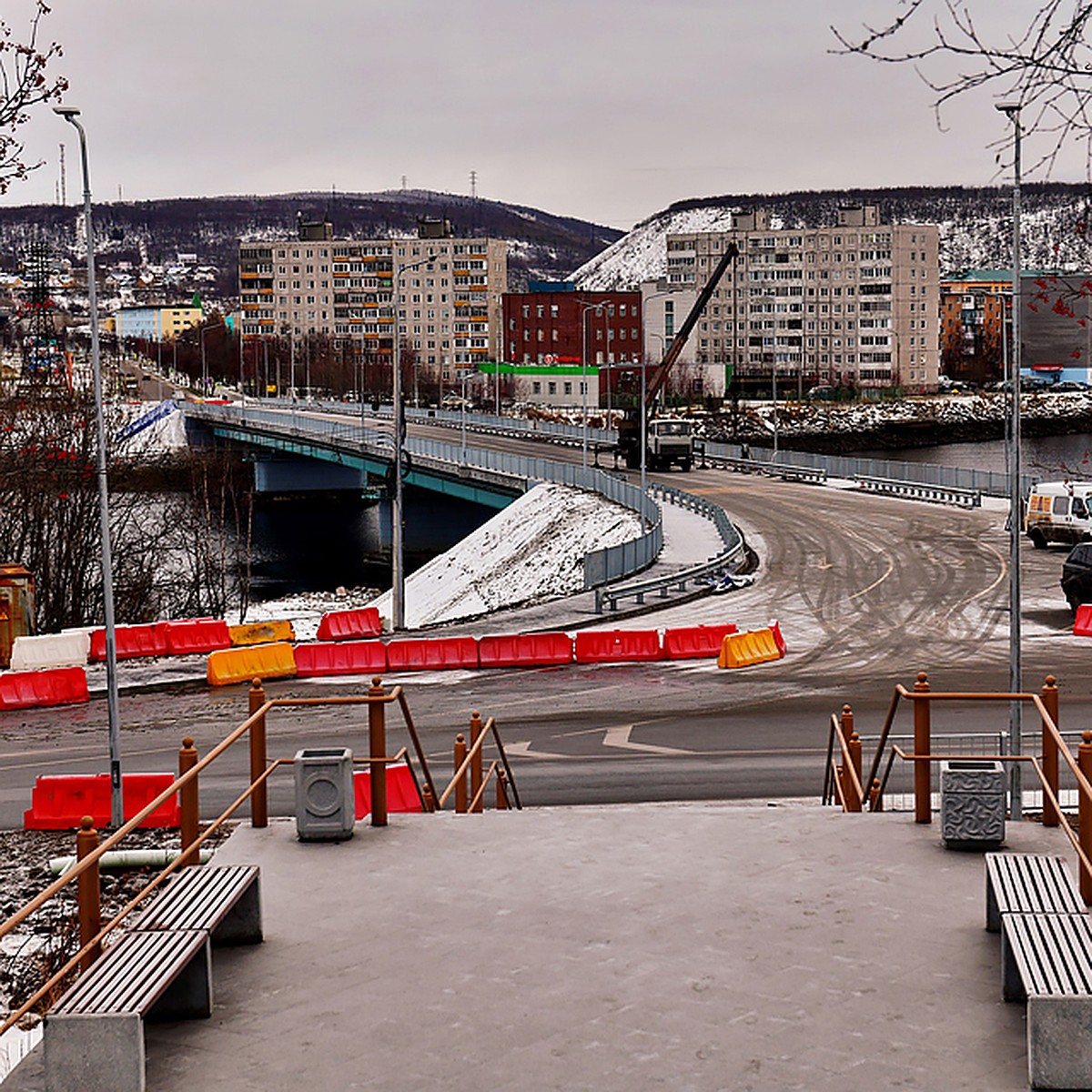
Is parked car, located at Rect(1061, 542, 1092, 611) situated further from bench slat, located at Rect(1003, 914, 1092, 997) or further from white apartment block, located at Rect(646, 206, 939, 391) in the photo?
white apartment block, located at Rect(646, 206, 939, 391)

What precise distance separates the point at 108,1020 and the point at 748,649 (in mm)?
26091

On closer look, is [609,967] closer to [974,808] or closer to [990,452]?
[974,808]

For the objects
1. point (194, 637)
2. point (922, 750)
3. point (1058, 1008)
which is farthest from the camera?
point (194, 637)

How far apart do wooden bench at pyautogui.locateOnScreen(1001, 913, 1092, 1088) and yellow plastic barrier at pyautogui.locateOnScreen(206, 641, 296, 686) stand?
2589 cm

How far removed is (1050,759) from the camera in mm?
10625

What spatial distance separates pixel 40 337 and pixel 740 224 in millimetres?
148630

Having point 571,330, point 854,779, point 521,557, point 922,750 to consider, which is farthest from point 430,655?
point 571,330

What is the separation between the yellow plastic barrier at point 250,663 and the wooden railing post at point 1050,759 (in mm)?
22701

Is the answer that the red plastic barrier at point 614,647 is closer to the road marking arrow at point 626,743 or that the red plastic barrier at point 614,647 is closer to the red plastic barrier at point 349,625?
the road marking arrow at point 626,743

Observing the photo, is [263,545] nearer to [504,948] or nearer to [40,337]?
[40,337]

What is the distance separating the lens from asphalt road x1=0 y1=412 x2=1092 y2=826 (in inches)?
890

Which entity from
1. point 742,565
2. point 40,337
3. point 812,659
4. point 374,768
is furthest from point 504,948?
point 40,337

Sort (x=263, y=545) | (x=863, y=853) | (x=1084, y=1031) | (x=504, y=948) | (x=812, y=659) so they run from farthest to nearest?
(x=263, y=545)
(x=812, y=659)
(x=863, y=853)
(x=504, y=948)
(x=1084, y=1031)

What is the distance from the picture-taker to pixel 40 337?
51.0 m
